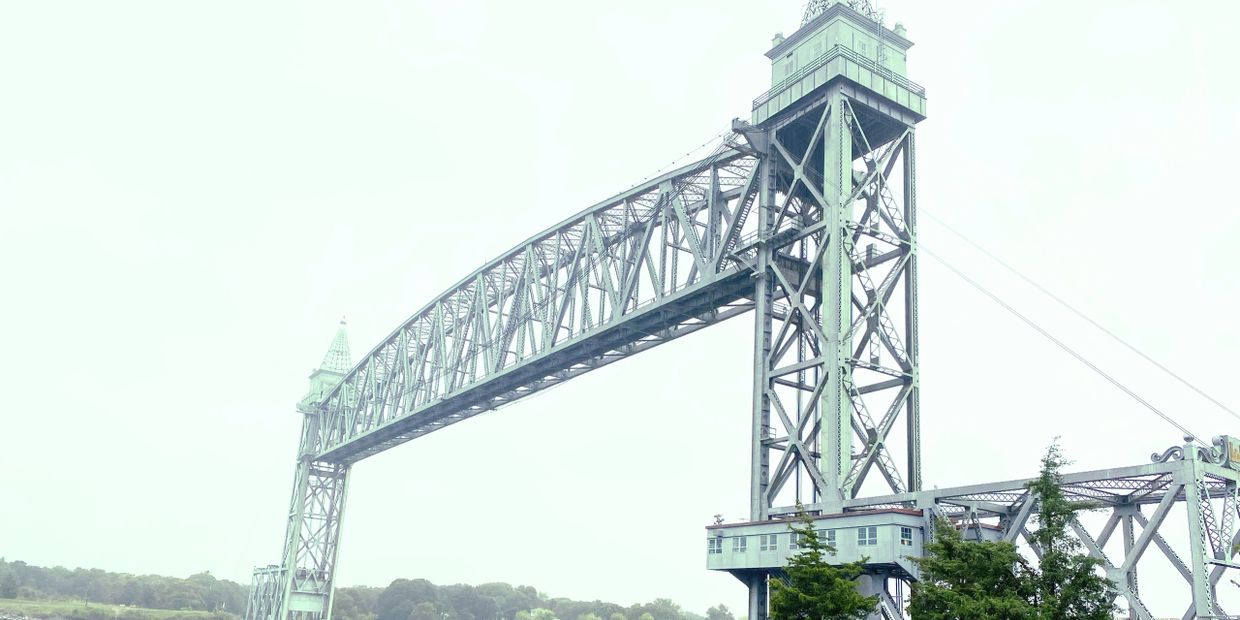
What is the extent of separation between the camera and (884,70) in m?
47.0

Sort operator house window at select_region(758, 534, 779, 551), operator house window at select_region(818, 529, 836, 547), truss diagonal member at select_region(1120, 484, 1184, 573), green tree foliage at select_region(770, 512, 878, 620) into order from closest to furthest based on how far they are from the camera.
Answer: truss diagonal member at select_region(1120, 484, 1184, 573) → green tree foliage at select_region(770, 512, 878, 620) → operator house window at select_region(818, 529, 836, 547) → operator house window at select_region(758, 534, 779, 551)

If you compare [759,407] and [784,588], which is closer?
[784,588]

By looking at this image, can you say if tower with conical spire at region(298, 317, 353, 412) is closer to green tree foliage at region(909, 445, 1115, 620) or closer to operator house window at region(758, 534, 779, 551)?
operator house window at region(758, 534, 779, 551)

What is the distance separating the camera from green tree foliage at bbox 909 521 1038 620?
28266 mm

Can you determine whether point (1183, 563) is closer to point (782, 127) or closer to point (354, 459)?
point (782, 127)

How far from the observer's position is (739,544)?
1679 inches

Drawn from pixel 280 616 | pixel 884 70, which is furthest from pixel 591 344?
pixel 280 616

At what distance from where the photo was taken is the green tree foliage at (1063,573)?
93.7 feet

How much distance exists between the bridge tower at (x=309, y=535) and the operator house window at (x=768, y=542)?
223 ft

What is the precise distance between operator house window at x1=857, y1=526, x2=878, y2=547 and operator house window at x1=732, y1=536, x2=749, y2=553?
609cm

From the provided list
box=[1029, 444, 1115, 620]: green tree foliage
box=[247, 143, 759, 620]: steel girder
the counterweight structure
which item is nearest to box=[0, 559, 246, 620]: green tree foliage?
box=[247, 143, 759, 620]: steel girder

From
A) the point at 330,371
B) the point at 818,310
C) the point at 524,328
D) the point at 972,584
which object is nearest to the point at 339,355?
the point at 330,371

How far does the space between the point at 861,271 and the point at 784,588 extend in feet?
53.7

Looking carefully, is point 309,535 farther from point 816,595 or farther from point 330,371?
point 816,595
